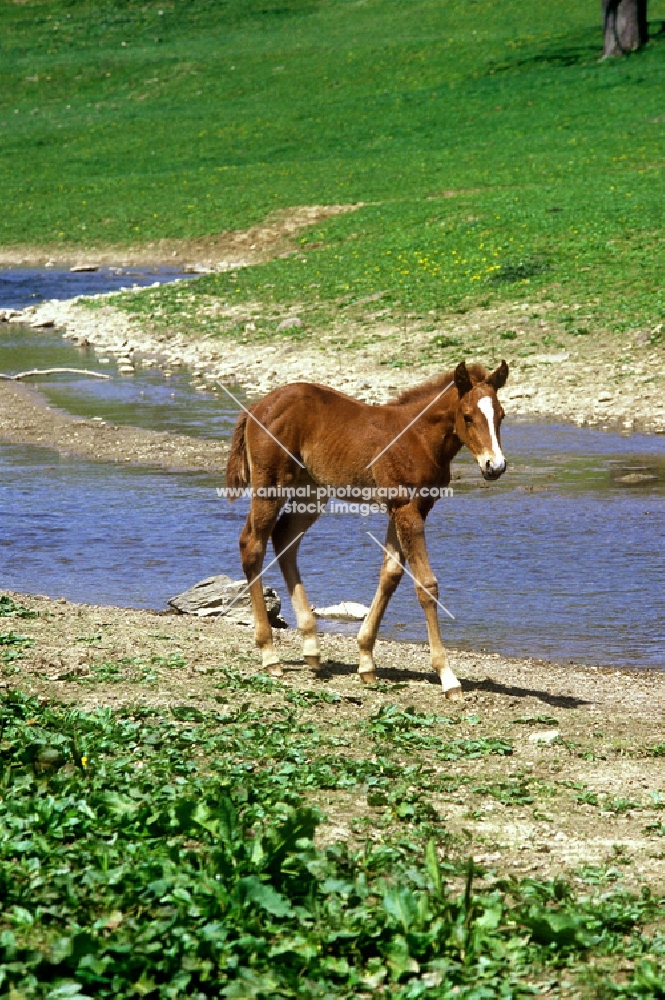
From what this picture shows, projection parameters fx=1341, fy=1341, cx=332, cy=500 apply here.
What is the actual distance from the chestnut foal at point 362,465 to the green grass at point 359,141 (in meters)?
14.0

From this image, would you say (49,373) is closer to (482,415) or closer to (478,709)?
(482,415)

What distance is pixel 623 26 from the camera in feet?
175

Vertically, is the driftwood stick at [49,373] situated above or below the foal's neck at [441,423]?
below

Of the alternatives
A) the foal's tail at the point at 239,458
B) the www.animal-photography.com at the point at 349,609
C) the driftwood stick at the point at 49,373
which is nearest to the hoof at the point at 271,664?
the www.animal-photography.com at the point at 349,609

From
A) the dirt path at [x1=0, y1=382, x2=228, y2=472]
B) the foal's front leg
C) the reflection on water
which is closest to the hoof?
the foal's front leg

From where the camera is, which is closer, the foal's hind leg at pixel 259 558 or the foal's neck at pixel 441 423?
the foal's neck at pixel 441 423

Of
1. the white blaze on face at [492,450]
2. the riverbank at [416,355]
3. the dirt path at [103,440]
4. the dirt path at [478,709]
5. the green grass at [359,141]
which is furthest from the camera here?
the green grass at [359,141]

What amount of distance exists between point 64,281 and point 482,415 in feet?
105

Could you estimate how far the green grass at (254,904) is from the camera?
4.91 metres

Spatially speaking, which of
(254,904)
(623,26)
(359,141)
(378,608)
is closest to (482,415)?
(378,608)

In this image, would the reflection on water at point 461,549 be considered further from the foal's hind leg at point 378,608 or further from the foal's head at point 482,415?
the foal's head at point 482,415

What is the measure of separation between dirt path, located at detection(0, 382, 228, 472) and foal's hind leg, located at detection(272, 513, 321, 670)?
8.09 m

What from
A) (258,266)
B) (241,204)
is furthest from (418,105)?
(258,266)

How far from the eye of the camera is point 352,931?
17.3 feet
